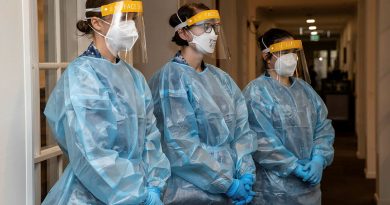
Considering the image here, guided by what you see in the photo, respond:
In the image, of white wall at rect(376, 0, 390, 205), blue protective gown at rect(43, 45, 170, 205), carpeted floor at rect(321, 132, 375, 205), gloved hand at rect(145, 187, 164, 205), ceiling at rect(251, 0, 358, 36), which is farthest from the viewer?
ceiling at rect(251, 0, 358, 36)

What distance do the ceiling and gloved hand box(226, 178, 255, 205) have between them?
676 centimetres

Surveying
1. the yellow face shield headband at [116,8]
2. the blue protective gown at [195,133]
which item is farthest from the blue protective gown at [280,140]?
the yellow face shield headband at [116,8]

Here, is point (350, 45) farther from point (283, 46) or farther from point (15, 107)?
point (15, 107)

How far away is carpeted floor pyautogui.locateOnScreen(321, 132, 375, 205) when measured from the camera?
5.23 meters

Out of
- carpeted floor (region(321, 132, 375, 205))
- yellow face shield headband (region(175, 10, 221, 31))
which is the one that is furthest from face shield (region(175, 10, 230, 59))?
carpeted floor (region(321, 132, 375, 205))

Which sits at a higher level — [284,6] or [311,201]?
[284,6]

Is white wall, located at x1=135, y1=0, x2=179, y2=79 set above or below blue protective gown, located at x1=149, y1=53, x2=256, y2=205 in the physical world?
above

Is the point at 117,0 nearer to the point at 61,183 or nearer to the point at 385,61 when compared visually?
the point at 61,183

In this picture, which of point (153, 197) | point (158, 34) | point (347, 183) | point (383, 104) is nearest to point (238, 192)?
point (153, 197)

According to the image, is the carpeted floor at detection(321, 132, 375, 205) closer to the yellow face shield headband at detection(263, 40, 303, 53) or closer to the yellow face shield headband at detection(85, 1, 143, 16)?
the yellow face shield headband at detection(263, 40, 303, 53)

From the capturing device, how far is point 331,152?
9.45 feet

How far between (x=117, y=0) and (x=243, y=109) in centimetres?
87

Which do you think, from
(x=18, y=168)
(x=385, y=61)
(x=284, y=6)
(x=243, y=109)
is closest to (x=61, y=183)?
(x=18, y=168)

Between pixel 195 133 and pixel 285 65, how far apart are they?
740 mm
